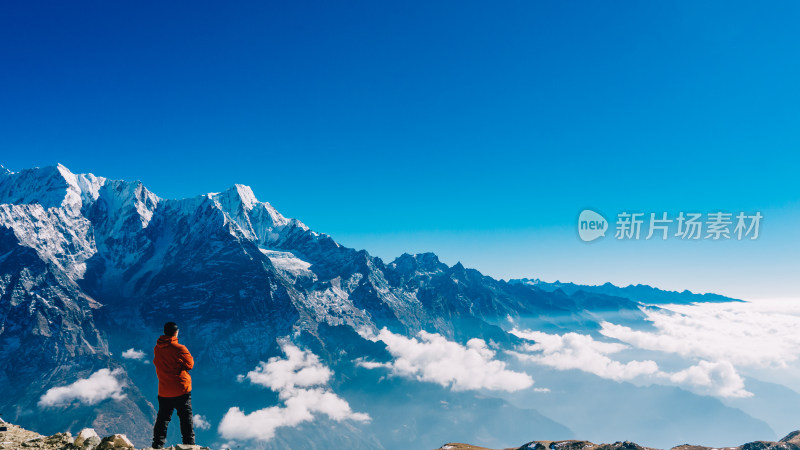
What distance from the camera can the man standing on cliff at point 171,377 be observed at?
778 inches

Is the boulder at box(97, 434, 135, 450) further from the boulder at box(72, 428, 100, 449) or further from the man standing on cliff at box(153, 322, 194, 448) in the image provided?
the man standing on cliff at box(153, 322, 194, 448)

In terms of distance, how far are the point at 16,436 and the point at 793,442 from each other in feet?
672

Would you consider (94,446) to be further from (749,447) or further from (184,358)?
(749,447)

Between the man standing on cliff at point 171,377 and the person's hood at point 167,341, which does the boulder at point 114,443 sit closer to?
the man standing on cliff at point 171,377

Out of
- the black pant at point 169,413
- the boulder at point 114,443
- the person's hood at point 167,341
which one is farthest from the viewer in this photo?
the boulder at point 114,443

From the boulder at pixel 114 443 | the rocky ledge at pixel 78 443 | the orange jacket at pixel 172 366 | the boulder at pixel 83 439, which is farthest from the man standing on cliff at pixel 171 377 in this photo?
the boulder at pixel 83 439

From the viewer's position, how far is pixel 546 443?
531 ft

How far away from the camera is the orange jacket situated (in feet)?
64.7

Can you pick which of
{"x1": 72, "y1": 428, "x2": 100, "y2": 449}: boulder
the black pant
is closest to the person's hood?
the black pant

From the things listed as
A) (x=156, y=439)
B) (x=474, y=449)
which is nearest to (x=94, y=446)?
(x=156, y=439)

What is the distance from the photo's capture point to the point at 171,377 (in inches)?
789

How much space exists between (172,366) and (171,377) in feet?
1.78

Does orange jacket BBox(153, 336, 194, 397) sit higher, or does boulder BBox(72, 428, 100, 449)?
orange jacket BBox(153, 336, 194, 397)

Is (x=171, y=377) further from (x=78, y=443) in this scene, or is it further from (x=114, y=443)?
(x=78, y=443)
